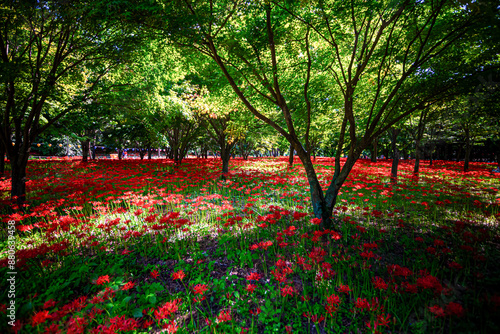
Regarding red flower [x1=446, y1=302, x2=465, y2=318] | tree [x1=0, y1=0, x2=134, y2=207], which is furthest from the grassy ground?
tree [x1=0, y1=0, x2=134, y2=207]

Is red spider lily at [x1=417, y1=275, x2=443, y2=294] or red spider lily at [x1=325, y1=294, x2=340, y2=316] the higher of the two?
red spider lily at [x1=417, y1=275, x2=443, y2=294]

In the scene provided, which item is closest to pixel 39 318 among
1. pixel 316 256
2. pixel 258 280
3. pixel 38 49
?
pixel 258 280

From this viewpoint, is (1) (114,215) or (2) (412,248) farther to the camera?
(1) (114,215)

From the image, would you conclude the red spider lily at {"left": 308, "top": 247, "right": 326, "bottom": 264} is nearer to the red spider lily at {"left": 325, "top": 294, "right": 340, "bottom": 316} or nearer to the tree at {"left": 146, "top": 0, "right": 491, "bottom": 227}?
the red spider lily at {"left": 325, "top": 294, "right": 340, "bottom": 316}

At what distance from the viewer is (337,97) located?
740 centimetres

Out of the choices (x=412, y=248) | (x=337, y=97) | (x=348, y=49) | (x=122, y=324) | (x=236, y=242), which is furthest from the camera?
(x=337, y=97)

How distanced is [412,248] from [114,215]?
24.4 feet

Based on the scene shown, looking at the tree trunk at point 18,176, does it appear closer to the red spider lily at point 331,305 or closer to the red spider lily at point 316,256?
the red spider lily at point 316,256

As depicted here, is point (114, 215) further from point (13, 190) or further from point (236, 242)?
point (236, 242)

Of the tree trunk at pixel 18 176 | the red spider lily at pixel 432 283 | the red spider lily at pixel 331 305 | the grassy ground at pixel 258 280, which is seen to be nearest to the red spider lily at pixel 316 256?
the grassy ground at pixel 258 280

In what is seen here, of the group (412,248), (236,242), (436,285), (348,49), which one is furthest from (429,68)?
(236,242)

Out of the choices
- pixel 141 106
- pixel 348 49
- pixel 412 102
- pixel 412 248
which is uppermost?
pixel 348 49

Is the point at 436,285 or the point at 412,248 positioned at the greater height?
the point at 436,285

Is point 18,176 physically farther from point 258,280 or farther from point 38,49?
point 258,280
